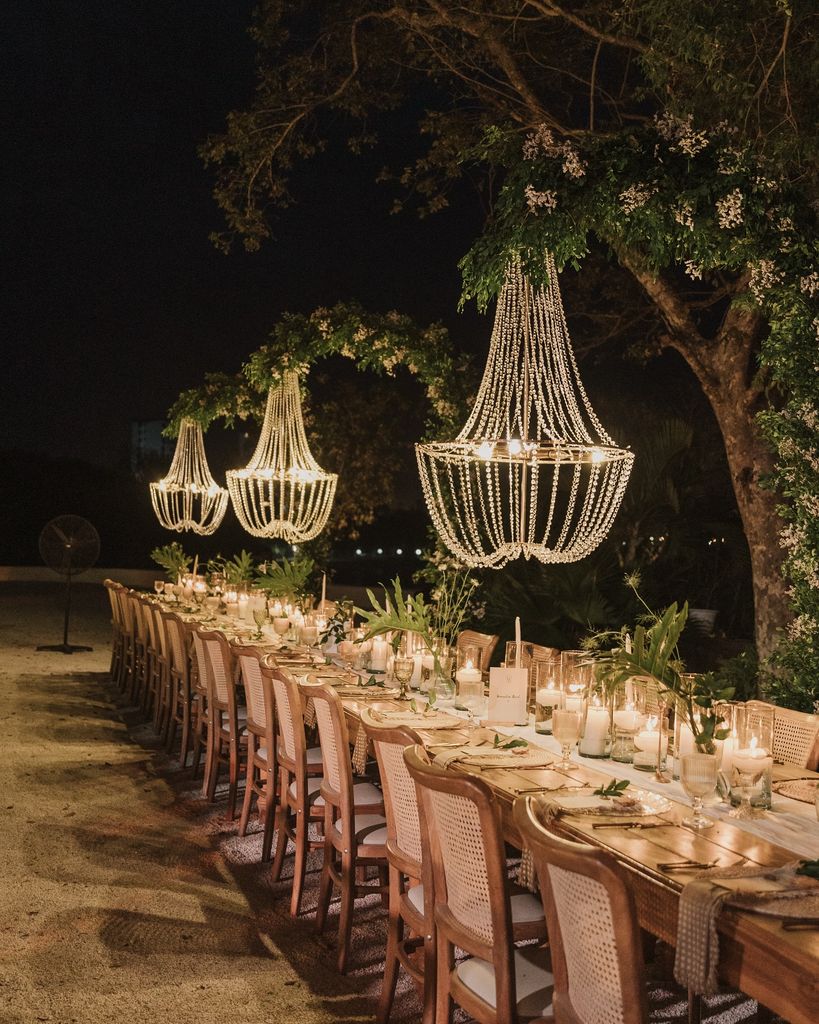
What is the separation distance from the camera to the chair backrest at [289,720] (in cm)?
449

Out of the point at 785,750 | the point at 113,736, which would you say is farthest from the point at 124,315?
the point at 785,750

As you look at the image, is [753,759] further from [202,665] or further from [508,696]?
[202,665]

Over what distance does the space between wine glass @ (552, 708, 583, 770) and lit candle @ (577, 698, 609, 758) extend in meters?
0.10

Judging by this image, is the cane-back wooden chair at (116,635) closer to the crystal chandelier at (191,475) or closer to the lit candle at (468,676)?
the crystal chandelier at (191,475)

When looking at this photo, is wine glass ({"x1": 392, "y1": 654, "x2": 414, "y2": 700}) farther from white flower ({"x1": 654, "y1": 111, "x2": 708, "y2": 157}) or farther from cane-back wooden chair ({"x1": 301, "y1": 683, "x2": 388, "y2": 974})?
white flower ({"x1": 654, "y1": 111, "x2": 708, "y2": 157})

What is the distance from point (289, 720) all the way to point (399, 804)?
1381mm

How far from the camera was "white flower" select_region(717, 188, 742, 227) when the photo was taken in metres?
4.55

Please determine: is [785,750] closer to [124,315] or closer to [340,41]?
[340,41]

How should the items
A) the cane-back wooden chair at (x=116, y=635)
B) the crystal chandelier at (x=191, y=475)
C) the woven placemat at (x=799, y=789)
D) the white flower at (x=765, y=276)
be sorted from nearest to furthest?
1. the woven placemat at (x=799, y=789)
2. the white flower at (x=765, y=276)
3. the cane-back wooden chair at (x=116, y=635)
4. the crystal chandelier at (x=191, y=475)

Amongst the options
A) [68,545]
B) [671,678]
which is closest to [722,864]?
[671,678]

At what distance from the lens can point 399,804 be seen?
Answer: 3.46 meters

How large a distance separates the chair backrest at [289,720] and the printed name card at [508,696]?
798 mm

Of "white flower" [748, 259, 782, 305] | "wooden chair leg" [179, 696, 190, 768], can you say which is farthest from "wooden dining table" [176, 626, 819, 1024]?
"wooden chair leg" [179, 696, 190, 768]

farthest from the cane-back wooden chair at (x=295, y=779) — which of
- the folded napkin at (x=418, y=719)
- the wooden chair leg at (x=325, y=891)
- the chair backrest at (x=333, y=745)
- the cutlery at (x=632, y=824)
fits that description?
the cutlery at (x=632, y=824)
